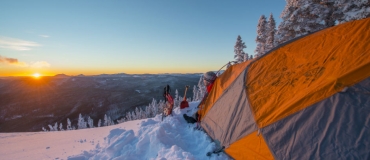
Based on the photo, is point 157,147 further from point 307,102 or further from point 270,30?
point 270,30

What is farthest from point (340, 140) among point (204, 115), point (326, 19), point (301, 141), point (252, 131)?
point (326, 19)

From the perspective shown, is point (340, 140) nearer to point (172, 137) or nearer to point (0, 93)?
point (172, 137)

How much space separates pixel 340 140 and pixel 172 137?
3.86 metres

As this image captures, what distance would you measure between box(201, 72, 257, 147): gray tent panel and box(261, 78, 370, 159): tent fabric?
72cm

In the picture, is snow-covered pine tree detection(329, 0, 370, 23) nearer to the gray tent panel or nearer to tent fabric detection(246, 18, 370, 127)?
tent fabric detection(246, 18, 370, 127)

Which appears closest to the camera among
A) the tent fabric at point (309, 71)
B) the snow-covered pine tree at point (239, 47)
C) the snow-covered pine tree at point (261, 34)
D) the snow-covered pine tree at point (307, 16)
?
the tent fabric at point (309, 71)

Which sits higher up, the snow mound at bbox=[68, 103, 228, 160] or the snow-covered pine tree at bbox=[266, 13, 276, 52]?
the snow-covered pine tree at bbox=[266, 13, 276, 52]

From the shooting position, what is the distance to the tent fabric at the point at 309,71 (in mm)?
3041

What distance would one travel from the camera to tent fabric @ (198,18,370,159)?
2.70 meters

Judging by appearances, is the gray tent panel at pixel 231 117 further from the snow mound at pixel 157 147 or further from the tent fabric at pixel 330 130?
the tent fabric at pixel 330 130

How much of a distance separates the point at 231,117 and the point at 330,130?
2.01m

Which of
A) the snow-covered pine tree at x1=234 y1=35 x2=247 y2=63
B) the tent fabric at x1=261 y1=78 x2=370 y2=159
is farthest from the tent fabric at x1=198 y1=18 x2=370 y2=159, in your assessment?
the snow-covered pine tree at x1=234 y1=35 x2=247 y2=63

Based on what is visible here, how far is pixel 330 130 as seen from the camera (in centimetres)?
276

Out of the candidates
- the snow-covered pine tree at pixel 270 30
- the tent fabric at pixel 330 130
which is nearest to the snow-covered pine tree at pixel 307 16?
the snow-covered pine tree at pixel 270 30
